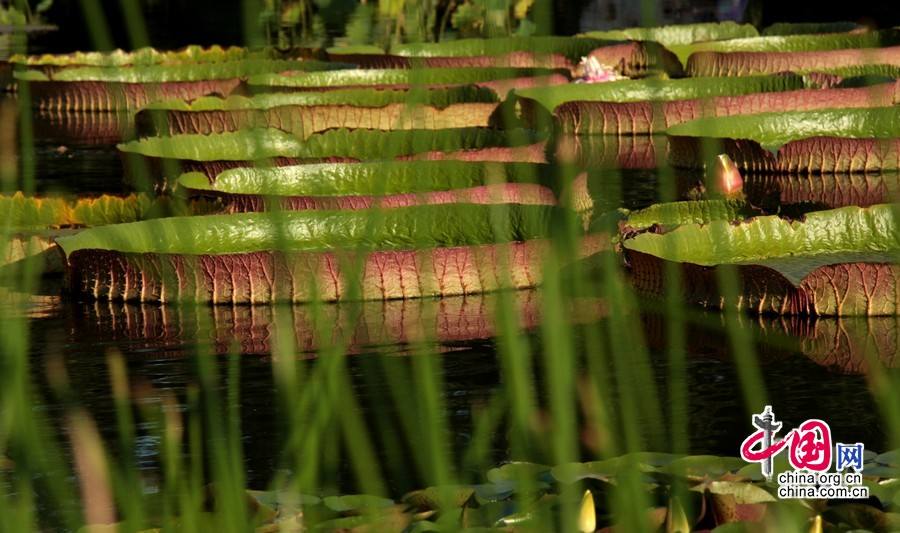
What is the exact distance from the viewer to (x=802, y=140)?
9852 millimetres

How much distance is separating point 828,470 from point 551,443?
0.80 m

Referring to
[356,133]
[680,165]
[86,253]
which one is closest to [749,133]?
[680,165]

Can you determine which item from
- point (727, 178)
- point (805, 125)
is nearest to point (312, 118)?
point (805, 125)

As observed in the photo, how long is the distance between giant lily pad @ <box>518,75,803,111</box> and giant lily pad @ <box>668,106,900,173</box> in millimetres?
1374

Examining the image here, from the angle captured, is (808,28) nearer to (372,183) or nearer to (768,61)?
(768,61)

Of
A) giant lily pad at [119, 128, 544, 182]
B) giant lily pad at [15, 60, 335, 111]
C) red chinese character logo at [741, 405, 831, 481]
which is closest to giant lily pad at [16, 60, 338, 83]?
giant lily pad at [15, 60, 335, 111]

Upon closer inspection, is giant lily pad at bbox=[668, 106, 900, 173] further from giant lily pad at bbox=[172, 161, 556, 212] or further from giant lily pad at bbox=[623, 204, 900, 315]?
giant lily pad at bbox=[623, 204, 900, 315]

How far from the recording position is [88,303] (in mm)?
7207

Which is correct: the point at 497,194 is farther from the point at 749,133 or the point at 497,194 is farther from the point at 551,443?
the point at 749,133

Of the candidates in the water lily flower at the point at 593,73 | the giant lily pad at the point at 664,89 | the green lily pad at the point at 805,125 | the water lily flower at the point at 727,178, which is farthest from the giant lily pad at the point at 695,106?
the water lily flower at the point at 727,178

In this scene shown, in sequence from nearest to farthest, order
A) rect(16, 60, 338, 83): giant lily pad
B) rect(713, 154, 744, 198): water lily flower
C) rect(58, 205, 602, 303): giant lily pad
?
1. rect(58, 205, 602, 303): giant lily pad
2. rect(713, 154, 744, 198): water lily flower
3. rect(16, 60, 338, 83): giant lily pad

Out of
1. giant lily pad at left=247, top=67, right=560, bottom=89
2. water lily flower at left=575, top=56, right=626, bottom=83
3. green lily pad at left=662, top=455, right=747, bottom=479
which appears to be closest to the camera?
green lily pad at left=662, top=455, right=747, bottom=479

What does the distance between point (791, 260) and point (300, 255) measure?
66.3 inches

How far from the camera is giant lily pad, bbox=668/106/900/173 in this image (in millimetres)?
9852
